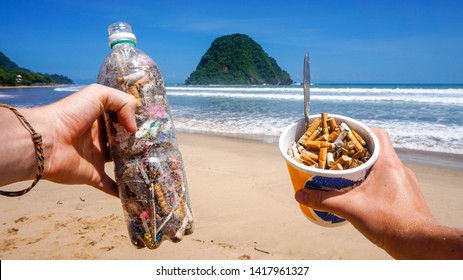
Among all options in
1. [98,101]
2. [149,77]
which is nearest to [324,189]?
[149,77]

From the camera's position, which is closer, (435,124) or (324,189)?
(324,189)

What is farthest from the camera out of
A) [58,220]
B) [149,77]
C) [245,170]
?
[245,170]

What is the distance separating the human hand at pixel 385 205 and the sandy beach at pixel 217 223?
1.51 metres

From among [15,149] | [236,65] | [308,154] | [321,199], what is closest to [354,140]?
[308,154]

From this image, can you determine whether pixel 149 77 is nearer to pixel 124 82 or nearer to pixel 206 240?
pixel 124 82

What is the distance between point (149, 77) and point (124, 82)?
15 cm

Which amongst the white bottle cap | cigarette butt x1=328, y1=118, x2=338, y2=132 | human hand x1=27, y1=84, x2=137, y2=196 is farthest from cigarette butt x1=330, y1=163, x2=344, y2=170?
the white bottle cap

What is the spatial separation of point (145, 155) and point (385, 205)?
4.34ft

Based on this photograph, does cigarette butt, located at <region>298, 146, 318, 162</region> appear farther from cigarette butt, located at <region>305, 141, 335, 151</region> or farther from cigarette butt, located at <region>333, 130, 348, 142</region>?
cigarette butt, located at <region>333, 130, 348, 142</region>

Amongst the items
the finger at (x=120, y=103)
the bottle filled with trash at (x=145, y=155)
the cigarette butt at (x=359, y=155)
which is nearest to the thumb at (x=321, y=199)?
the cigarette butt at (x=359, y=155)

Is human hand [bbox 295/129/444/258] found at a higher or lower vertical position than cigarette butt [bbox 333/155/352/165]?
lower

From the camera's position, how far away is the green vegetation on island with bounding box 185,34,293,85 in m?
94.1

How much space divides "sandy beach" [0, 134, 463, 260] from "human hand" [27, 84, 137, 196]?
4.50 feet

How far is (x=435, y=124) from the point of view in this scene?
9492 mm
